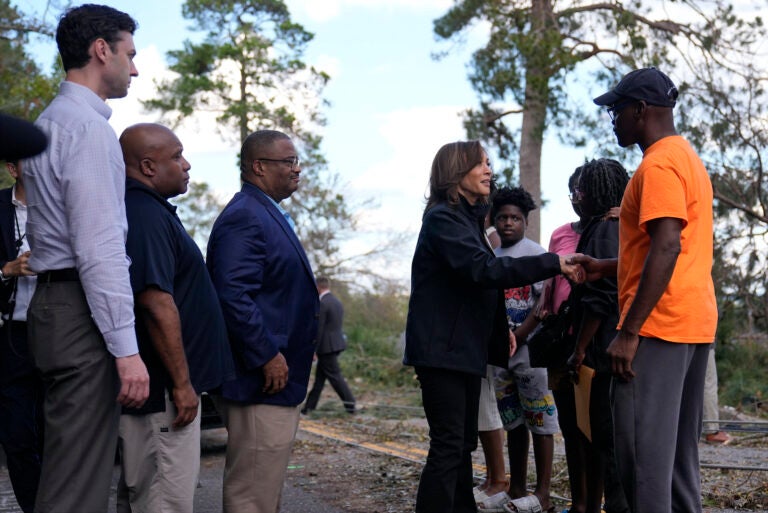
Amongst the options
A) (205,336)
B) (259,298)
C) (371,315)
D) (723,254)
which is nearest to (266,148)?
(259,298)

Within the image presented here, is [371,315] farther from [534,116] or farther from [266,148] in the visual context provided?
[266,148]

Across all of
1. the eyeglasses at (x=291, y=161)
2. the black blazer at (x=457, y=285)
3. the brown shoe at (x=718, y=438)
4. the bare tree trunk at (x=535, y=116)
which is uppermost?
the bare tree trunk at (x=535, y=116)

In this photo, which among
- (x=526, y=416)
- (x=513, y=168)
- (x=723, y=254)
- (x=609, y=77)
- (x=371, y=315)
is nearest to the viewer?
(x=526, y=416)

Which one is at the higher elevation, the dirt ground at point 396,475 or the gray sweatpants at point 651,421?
the gray sweatpants at point 651,421

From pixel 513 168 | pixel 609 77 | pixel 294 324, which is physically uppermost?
pixel 609 77

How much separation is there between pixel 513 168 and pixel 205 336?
13.0 m

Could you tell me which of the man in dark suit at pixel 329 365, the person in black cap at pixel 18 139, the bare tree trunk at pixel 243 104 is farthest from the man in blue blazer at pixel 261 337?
the bare tree trunk at pixel 243 104

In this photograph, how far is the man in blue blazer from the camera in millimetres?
4238

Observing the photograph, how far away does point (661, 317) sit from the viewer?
150 inches

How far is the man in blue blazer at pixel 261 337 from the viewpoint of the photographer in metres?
4.24

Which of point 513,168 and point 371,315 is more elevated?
→ point 513,168

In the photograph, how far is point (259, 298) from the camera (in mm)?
4375

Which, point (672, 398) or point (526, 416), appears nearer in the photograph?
point (672, 398)

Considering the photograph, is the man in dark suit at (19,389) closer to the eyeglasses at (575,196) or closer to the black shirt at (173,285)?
the black shirt at (173,285)
